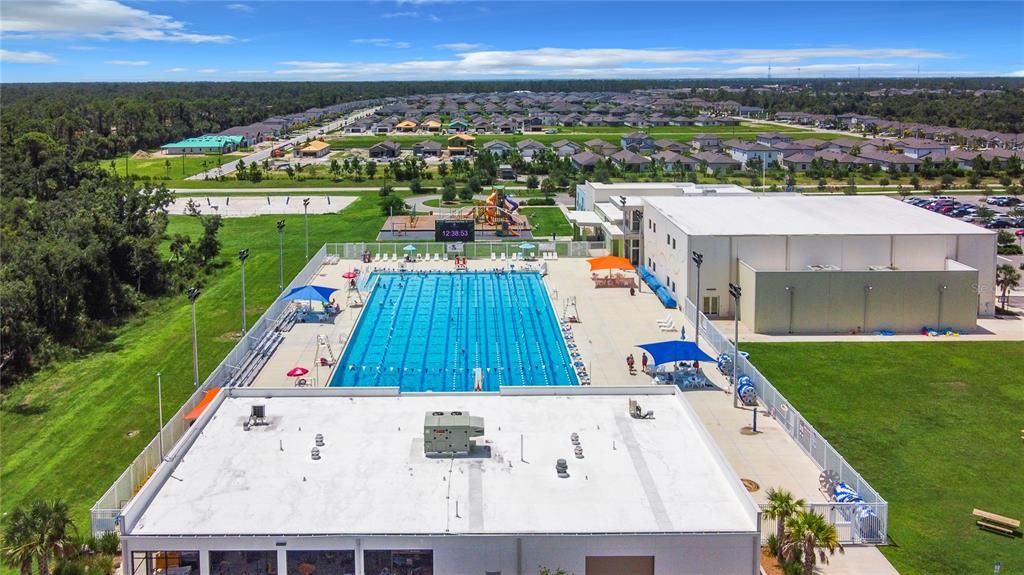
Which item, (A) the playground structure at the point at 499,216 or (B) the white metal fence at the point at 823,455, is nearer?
(B) the white metal fence at the point at 823,455

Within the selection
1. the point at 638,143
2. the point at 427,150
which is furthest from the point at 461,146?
the point at 638,143

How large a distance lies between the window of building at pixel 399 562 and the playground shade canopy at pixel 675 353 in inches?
576

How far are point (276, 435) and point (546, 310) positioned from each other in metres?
20.7

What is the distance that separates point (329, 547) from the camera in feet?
51.0

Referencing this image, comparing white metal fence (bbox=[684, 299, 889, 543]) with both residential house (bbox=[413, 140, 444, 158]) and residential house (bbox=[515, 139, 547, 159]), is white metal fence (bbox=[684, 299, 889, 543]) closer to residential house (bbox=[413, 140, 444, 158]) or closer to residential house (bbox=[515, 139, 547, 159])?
residential house (bbox=[515, 139, 547, 159])

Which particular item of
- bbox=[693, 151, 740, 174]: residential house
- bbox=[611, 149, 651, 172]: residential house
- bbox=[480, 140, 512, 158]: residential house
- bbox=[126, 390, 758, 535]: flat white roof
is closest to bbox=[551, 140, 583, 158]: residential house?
bbox=[480, 140, 512, 158]: residential house

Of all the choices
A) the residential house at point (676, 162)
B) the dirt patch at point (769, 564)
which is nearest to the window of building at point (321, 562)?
the dirt patch at point (769, 564)

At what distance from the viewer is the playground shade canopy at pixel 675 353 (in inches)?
1130

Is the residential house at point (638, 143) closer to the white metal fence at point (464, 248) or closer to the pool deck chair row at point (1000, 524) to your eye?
the white metal fence at point (464, 248)

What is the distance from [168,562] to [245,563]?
1451mm

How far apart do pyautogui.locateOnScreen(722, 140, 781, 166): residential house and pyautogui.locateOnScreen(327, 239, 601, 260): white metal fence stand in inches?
Answer: 1912

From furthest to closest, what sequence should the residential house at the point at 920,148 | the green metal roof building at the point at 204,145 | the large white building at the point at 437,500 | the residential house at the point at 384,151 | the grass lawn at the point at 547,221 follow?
the green metal roof building at the point at 204,145
the residential house at the point at 384,151
the residential house at the point at 920,148
the grass lawn at the point at 547,221
the large white building at the point at 437,500

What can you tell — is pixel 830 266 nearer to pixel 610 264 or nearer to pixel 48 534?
pixel 610 264

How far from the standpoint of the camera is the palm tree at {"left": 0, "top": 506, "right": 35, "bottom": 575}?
51.7 ft
